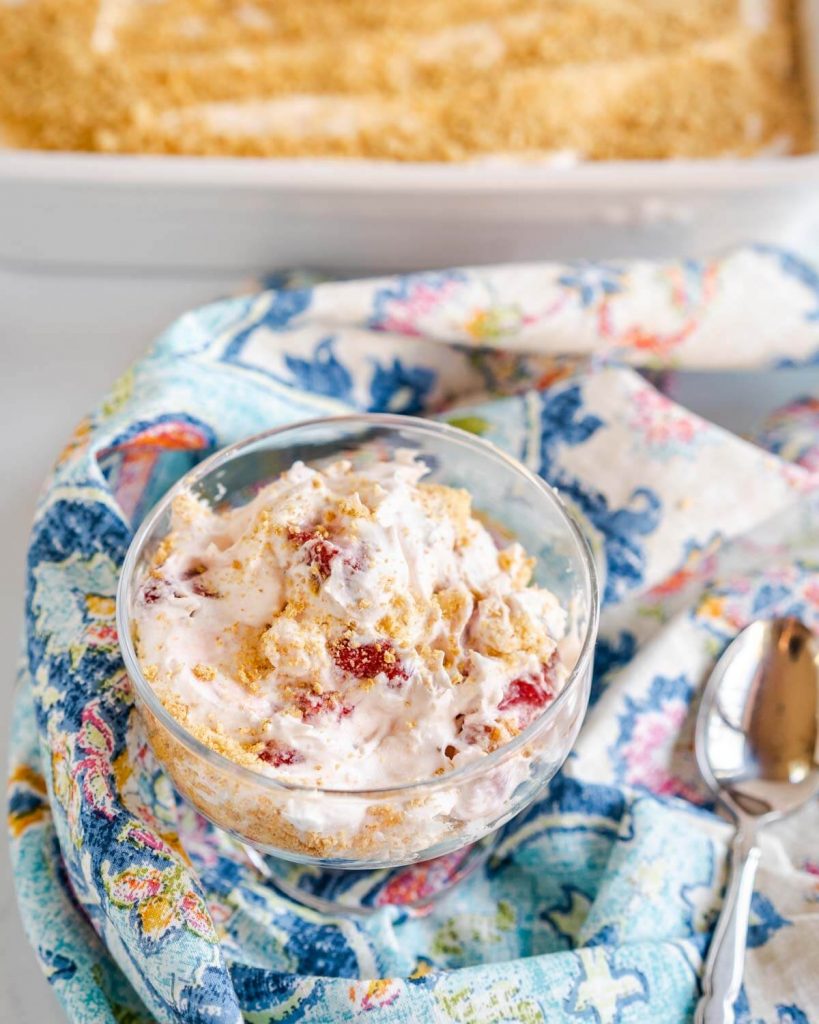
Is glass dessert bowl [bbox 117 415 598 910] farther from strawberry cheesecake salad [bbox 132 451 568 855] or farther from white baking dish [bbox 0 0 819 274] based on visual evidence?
white baking dish [bbox 0 0 819 274]

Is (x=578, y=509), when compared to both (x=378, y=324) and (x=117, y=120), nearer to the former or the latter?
(x=378, y=324)

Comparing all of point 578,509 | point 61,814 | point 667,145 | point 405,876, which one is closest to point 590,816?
point 405,876

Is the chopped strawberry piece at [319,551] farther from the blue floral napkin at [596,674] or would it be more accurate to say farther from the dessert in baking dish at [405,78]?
the dessert in baking dish at [405,78]

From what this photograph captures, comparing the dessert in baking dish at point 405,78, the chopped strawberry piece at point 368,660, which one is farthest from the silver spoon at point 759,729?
the dessert in baking dish at point 405,78

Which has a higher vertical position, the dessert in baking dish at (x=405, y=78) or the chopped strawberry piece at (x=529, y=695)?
the dessert in baking dish at (x=405, y=78)

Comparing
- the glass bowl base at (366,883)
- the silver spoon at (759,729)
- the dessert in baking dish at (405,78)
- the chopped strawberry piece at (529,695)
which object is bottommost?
the glass bowl base at (366,883)

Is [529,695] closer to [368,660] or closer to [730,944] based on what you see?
[368,660]

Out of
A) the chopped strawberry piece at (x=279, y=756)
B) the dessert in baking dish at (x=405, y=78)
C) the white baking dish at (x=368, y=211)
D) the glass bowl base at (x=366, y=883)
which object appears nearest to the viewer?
the chopped strawberry piece at (x=279, y=756)
